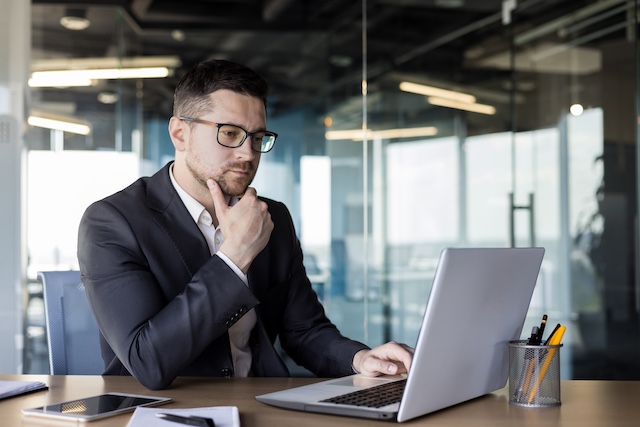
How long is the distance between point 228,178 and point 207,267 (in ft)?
1.21

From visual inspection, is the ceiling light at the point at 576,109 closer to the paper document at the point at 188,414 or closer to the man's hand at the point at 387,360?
the man's hand at the point at 387,360

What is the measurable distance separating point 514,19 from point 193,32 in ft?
6.64

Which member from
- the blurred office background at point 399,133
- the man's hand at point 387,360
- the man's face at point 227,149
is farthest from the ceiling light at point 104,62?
the man's hand at point 387,360

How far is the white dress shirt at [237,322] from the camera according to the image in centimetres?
210

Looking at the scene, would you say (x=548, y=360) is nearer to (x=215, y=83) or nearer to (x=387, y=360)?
(x=387, y=360)

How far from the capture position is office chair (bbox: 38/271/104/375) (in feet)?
7.11

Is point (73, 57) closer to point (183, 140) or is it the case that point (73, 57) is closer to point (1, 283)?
point (1, 283)

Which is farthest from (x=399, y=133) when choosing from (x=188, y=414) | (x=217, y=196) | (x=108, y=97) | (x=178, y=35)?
(x=188, y=414)

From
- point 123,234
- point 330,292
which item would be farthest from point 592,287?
point 123,234

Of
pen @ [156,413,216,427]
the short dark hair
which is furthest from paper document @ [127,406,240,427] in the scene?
the short dark hair

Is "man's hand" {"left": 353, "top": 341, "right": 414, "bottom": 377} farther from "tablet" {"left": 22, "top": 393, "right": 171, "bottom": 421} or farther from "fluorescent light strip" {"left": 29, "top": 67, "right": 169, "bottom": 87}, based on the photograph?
"fluorescent light strip" {"left": 29, "top": 67, "right": 169, "bottom": 87}

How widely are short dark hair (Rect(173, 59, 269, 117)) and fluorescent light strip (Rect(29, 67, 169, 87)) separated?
2.66 m

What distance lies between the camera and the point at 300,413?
57.4 inches

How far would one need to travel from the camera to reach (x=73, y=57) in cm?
457
